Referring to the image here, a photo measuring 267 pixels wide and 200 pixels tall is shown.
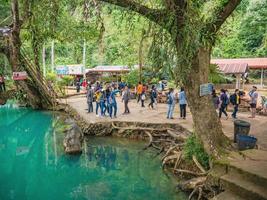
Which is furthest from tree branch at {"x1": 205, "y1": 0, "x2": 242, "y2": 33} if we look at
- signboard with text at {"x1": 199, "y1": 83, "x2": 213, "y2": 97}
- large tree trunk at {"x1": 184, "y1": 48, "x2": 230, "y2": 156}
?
signboard with text at {"x1": 199, "y1": 83, "x2": 213, "y2": 97}

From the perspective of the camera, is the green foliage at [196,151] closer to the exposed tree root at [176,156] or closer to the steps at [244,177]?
the exposed tree root at [176,156]

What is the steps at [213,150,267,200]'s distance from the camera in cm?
655

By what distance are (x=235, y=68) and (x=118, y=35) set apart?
975 cm

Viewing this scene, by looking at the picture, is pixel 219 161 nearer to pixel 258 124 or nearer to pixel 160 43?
pixel 160 43

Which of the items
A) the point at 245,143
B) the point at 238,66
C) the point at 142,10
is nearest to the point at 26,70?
the point at 142,10

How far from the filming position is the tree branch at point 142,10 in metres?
8.41

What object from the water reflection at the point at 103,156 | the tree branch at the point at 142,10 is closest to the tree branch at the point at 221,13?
the tree branch at the point at 142,10

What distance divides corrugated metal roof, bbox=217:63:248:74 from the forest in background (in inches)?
81.9

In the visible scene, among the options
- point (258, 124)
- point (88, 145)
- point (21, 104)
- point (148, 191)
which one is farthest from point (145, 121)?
point (21, 104)

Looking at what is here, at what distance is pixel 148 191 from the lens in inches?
379

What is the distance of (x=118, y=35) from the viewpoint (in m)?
28.7

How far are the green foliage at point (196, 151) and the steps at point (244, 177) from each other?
114 centimetres

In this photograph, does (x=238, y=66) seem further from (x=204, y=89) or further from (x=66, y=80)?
(x=204, y=89)

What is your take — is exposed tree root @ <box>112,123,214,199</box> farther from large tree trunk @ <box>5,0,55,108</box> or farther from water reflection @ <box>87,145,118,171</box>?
large tree trunk @ <box>5,0,55,108</box>
